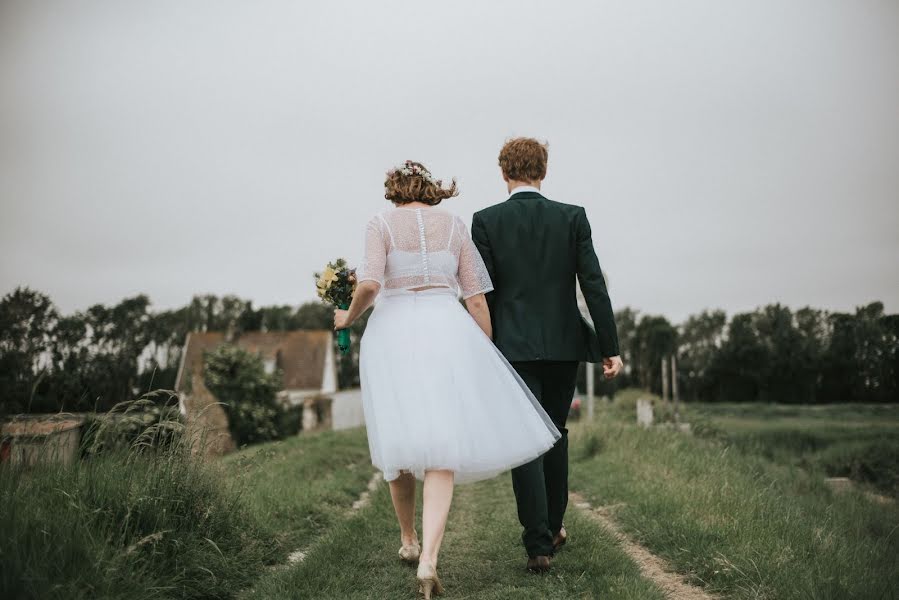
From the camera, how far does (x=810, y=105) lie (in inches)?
619

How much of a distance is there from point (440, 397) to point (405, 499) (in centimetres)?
75

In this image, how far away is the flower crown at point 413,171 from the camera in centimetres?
399

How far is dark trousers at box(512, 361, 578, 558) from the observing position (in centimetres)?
391

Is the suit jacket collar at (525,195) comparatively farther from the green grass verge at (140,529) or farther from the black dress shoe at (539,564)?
the green grass verge at (140,529)

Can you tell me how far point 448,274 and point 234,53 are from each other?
10.3 meters

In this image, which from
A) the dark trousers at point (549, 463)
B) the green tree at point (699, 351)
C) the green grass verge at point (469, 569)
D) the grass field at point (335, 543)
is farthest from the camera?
the green tree at point (699, 351)

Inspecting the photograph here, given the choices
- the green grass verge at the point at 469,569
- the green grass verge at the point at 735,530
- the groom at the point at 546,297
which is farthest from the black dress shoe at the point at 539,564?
the green grass verge at the point at 735,530

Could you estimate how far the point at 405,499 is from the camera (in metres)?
3.99

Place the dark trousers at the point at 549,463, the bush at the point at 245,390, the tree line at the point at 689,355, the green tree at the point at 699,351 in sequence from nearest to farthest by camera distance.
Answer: the dark trousers at the point at 549,463 → the tree line at the point at 689,355 → the green tree at the point at 699,351 → the bush at the point at 245,390

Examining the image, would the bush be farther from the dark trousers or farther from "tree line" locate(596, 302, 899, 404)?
the dark trousers

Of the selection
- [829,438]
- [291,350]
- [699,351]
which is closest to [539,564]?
[829,438]

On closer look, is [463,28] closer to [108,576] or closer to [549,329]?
[549,329]

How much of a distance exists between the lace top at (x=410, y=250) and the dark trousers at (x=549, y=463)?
78 centimetres

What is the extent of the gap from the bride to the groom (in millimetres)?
193
